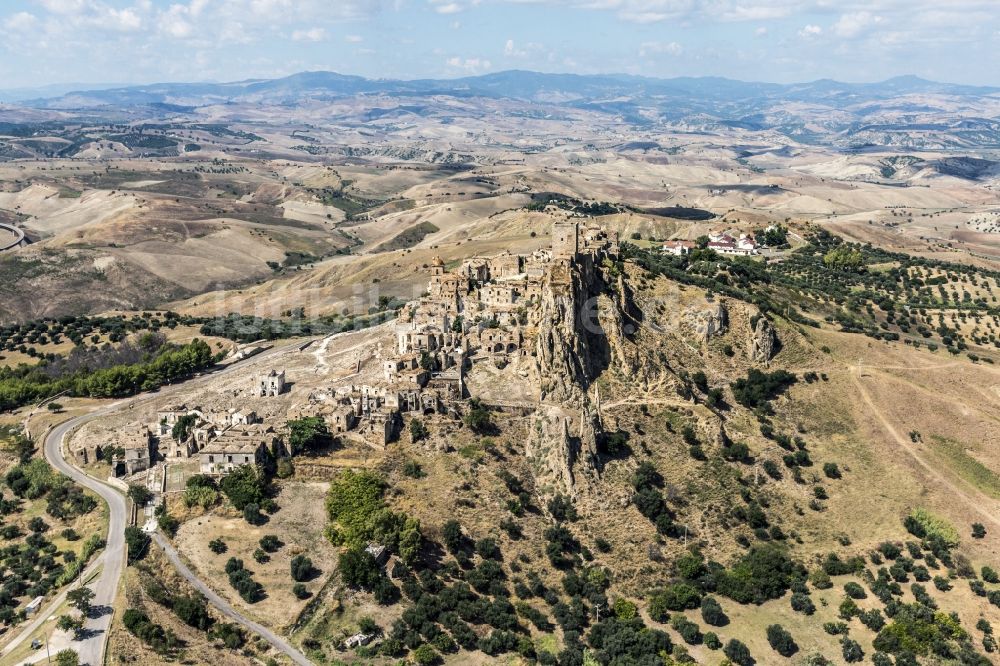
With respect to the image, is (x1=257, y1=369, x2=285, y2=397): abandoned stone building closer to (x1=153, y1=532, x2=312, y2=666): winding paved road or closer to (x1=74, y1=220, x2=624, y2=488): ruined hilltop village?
(x1=74, y1=220, x2=624, y2=488): ruined hilltop village

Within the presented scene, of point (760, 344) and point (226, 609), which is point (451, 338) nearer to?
point (226, 609)

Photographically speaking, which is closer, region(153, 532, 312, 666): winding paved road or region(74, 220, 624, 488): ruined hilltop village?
region(153, 532, 312, 666): winding paved road

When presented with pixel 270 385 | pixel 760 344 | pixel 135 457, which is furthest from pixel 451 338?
pixel 760 344

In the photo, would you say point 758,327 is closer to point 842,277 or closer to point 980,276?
point 842,277

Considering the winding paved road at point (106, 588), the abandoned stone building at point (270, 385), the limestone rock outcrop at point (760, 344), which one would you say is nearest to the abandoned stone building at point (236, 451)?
the winding paved road at point (106, 588)

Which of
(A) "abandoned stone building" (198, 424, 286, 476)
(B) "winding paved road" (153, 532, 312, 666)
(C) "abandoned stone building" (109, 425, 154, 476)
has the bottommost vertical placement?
(B) "winding paved road" (153, 532, 312, 666)

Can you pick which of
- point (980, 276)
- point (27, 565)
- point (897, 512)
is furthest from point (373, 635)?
point (980, 276)

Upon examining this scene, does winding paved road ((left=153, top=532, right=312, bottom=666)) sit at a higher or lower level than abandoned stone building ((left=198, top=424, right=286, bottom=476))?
lower

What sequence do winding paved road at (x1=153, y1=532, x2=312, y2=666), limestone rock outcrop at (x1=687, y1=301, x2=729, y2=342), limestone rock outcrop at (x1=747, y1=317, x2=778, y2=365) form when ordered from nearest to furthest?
winding paved road at (x1=153, y1=532, x2=312, y2=666) → limestone rock outcrop at (x1=687, y1=301, x2=729, y2=342) → limestone rock outcrop at (x1=747, y1=317, x2=778, y2=365)

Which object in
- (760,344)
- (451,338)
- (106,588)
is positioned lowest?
(106,588)

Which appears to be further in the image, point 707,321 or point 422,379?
point 707,321

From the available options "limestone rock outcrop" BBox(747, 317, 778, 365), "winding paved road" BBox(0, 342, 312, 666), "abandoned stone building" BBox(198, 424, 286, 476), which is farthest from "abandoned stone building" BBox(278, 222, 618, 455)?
"limestone rock outcrop" BBox(747, 317, 778, 365)
